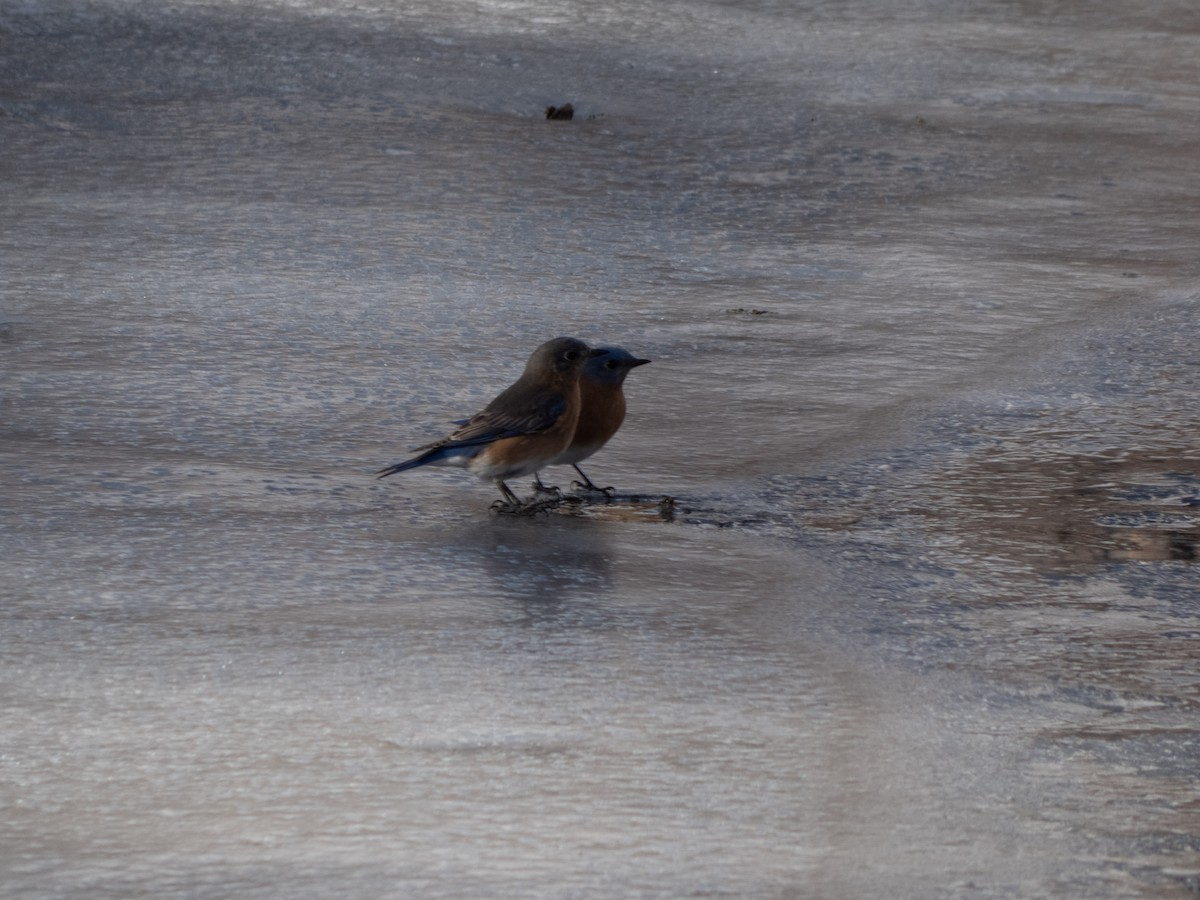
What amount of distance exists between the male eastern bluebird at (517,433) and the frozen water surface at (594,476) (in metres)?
0.15

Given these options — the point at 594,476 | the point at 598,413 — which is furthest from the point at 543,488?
the point at 598,413

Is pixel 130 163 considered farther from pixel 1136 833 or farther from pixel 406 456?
pixel 1136 833

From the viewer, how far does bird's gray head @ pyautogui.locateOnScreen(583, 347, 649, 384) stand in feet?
16.0

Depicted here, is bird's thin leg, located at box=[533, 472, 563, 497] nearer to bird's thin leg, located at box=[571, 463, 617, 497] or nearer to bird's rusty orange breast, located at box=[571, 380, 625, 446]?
bird's thin leg, located at box=[571, 463, 617, 497]

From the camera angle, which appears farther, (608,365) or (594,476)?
(594,476)

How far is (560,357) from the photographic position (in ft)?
15.7

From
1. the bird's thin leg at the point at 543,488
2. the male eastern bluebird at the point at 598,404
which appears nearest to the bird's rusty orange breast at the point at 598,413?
the male eastern bluebird at the point at 598,404

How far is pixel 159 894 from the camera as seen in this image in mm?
2740

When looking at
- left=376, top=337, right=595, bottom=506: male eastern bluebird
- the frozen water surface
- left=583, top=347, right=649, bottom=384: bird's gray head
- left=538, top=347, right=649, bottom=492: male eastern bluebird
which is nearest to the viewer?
the frozen water surface

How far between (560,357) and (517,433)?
0.28 metres

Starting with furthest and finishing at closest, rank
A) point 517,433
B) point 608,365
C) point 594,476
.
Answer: point 594,476, point 608,365, point 517,433

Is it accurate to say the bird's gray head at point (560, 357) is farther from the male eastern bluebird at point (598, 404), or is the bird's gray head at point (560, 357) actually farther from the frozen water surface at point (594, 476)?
the frozen water surface at point (594, 476)

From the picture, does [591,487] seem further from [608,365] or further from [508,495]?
[608,365]

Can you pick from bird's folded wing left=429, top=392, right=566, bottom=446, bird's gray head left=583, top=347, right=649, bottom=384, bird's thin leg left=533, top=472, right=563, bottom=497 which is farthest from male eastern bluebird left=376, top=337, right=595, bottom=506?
bird's thin leg left=533, top=472, right=563, bottom=497
